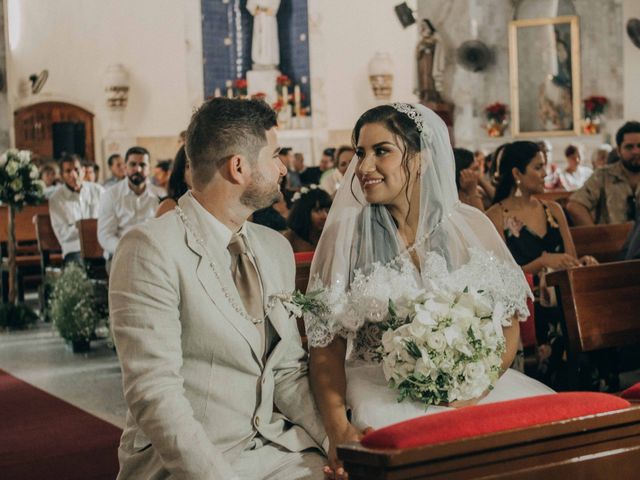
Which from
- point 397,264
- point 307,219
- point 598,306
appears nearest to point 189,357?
point 397,264

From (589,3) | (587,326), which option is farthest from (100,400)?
(589,3)

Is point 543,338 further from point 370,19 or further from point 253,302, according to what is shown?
point 370,19

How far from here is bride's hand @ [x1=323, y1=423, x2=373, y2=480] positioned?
248 cm

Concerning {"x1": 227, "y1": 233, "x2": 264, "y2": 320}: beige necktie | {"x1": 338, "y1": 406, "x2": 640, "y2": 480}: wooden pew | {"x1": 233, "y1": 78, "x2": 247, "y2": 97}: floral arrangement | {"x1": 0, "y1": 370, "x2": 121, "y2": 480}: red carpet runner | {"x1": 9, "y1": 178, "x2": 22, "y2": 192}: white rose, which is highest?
{"x1": 233, "y1": 78, "x2": 247, "y2": 97}: floral arrangement

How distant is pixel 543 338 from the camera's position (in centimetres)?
529

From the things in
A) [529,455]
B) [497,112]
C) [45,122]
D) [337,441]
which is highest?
[45,122]

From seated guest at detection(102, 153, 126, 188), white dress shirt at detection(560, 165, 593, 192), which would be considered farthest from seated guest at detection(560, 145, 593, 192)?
seated guest at detection(102, 153, 126, 188)

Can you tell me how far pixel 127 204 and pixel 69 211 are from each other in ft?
6.20

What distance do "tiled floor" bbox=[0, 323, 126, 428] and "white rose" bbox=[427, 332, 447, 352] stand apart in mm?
3778

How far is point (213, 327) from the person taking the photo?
99.4 inches

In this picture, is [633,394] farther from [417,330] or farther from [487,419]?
[417,330]

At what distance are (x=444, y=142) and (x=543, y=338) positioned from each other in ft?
7.60

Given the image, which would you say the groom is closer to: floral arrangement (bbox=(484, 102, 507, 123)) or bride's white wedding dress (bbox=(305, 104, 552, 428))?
bride's white wedding dress (bbox=(305, 104, 552, 428))

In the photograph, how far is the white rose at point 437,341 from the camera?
2.60 meters
